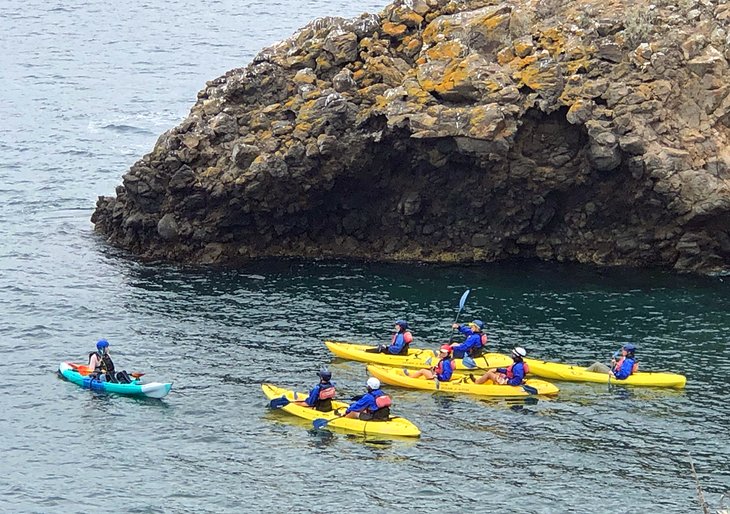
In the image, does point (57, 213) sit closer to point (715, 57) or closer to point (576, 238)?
point (576, 238)

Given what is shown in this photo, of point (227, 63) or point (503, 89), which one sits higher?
point (227, 63)

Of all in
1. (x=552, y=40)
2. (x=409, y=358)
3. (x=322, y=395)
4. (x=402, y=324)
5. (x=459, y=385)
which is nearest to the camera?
(x=322, y=395)

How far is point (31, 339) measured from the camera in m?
52.4

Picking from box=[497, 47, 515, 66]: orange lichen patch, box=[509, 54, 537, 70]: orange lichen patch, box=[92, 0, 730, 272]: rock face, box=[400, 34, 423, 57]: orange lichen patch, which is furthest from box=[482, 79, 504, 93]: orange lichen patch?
box=[400, 34, 423, 57]: orange lichen patch

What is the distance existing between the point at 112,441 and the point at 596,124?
26.2 metres

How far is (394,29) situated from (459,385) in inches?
827

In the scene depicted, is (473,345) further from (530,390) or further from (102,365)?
(102,365)

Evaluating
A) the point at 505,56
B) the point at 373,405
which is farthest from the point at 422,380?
the point at 505,56

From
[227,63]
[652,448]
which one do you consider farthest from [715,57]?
[227,63]

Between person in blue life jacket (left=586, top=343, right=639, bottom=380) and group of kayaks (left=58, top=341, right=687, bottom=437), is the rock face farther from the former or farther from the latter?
group of kayaks (left=58, top=341, right=687, bottom=437)

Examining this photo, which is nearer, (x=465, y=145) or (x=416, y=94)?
(x=465, y=145)

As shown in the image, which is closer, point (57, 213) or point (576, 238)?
point (576, 238)

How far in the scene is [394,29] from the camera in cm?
6025

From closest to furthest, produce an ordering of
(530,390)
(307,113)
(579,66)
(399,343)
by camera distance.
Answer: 1. (530,390)
2. (399,343)
3. (579,66)
4. (307,113)
